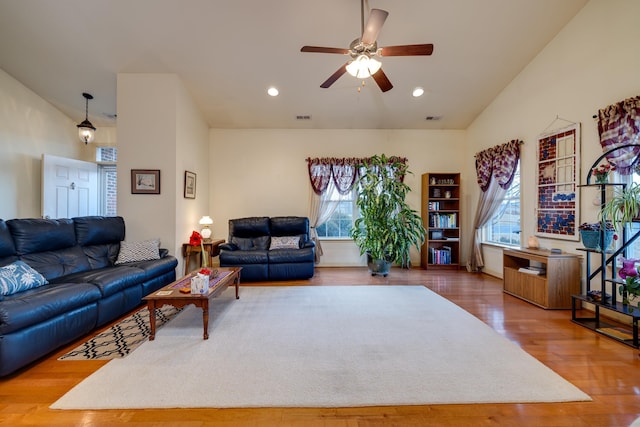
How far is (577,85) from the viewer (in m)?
3.36

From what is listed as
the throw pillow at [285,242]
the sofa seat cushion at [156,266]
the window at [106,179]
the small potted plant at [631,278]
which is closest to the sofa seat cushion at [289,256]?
the throw pillow at [285,242]

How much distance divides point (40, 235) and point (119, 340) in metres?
1.68

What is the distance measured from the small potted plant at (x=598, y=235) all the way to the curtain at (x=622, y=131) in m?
0.57

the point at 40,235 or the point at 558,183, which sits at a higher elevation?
the point at 558,183

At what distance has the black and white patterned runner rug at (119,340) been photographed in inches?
89.6

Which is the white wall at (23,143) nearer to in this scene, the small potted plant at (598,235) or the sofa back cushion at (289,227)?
the sofa back cushion at (289,227)

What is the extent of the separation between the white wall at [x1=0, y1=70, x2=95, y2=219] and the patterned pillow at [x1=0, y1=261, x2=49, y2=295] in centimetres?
256

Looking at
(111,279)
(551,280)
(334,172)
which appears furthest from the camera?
(334,172)

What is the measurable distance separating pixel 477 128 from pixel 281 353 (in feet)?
18.0

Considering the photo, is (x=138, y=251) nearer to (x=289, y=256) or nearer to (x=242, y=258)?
(x=242, y=258)

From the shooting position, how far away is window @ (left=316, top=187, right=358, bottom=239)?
19.2 ft

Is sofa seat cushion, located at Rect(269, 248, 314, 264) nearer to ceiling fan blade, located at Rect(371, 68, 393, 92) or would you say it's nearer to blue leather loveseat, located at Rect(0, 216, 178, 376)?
blue leather loveseat, located at Rect(0, 216, 178, 376)

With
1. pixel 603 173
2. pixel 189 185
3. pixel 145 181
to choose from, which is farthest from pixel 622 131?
pixel 145 181

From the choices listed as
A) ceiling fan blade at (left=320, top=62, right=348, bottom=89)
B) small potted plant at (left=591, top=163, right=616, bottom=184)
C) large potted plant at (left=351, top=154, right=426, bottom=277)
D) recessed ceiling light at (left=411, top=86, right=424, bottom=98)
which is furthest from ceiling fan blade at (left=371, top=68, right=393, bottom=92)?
small potted plant at (left=591, top=163, right=616, bottom=184)
